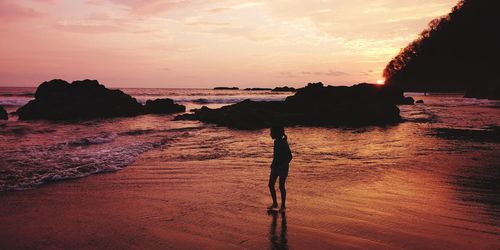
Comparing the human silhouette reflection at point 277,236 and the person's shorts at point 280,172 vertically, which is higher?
the person's shorts at point 280,172

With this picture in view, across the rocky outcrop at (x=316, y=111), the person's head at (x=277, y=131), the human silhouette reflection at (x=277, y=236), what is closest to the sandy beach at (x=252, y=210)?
the human silhouette reflection at (x=277, y=236)

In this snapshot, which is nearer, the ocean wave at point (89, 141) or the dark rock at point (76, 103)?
the ocean wave at point (89, 141)

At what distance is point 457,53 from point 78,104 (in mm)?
89264

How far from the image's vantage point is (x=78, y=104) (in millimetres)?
36750

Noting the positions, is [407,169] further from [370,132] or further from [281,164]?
[370,132]

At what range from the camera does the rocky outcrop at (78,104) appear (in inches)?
1350

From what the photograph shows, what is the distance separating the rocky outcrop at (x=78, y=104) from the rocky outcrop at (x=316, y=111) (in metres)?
9.56

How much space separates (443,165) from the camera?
12.3 metres

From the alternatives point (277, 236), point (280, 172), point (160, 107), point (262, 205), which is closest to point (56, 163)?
point (262, 205)

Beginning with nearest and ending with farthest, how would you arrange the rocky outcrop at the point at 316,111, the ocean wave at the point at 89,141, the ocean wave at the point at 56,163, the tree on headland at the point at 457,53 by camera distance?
1. the ocean wave at the point at 56,163
2. the ocean wave at the point at 89,141
3. the rocky outcrop at the point at 316,111
4. the tree on headland at the point at 457,53

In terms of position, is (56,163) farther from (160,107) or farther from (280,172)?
(160,107)

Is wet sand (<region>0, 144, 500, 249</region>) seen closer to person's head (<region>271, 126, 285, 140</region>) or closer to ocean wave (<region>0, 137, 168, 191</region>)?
ocean wave (<region>0, 137, 168, 191</region>)

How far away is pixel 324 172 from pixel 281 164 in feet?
12.2

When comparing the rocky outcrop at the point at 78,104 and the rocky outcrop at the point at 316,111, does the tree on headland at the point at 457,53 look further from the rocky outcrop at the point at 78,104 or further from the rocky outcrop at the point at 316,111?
the rocky outcrop at the point at 78,104
